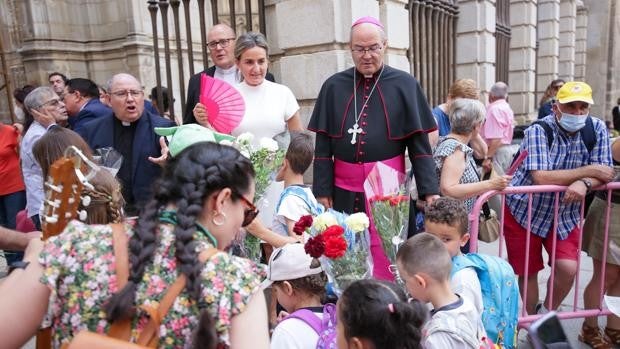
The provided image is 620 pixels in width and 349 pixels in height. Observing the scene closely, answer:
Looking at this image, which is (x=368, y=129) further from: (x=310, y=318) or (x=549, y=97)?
(x=549, y=97)

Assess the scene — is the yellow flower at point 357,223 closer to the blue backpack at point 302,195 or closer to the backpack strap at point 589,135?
the blue backpack at point 302,195

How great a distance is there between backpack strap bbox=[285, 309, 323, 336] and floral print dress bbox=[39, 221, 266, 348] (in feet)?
2.39

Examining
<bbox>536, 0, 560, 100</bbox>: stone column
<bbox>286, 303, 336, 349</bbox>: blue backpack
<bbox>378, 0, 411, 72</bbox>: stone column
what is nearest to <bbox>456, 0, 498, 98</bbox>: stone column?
<bbox>378, 0, 411, 72</bbox>: stone column

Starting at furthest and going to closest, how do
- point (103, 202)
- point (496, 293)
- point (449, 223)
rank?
point (449, 223)
point (496, 293)
point (103, 202)

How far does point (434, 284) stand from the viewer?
203 cm

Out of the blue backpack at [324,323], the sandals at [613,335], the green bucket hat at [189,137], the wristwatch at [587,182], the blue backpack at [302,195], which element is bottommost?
the sandals at [613,335]

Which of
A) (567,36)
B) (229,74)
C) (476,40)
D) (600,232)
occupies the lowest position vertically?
(600,232)

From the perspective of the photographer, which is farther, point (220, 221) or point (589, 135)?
point (589, 135)

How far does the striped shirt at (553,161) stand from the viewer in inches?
127

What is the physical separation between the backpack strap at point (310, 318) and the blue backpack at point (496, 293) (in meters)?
0.88

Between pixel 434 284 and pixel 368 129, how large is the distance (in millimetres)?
1480

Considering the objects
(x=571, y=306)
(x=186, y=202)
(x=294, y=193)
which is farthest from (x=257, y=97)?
(x=571, y=306)

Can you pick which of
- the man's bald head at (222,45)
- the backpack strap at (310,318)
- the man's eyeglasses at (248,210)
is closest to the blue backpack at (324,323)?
the backpack strap at (310,318)

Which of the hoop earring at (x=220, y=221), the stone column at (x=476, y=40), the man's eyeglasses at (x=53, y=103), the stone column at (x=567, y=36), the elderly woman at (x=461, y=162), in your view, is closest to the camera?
the hoop earring at (x=220, y=221)
